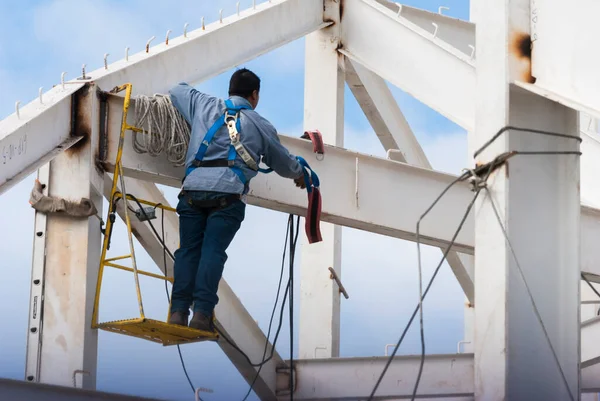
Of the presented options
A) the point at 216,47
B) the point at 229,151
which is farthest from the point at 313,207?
the point at 216,47

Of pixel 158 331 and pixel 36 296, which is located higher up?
pixel 36 296

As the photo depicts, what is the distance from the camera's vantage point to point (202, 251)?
8539 millimetres

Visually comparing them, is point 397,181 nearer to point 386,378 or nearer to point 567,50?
point 386,378

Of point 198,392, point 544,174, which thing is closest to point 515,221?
point 544,174

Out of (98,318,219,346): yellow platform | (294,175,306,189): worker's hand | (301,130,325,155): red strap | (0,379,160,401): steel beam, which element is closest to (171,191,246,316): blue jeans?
(98,318,219,346): yellow platform

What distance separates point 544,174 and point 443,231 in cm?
391

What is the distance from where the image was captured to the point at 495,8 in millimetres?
7172

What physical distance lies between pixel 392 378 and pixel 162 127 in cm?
464

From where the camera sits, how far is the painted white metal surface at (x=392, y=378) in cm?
1247

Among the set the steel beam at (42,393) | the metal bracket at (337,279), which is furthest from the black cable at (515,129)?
the metal bracket at (337,279)

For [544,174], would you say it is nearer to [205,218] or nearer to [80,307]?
[205,218]

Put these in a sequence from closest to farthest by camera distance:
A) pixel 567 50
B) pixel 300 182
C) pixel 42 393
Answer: pixel 42 393, pixel 567 50, pixel 300 182

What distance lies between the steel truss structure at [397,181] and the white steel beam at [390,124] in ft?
0.09

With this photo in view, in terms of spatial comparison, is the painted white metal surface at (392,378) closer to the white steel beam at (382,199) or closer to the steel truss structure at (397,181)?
the steel truss structure at (397,181)
